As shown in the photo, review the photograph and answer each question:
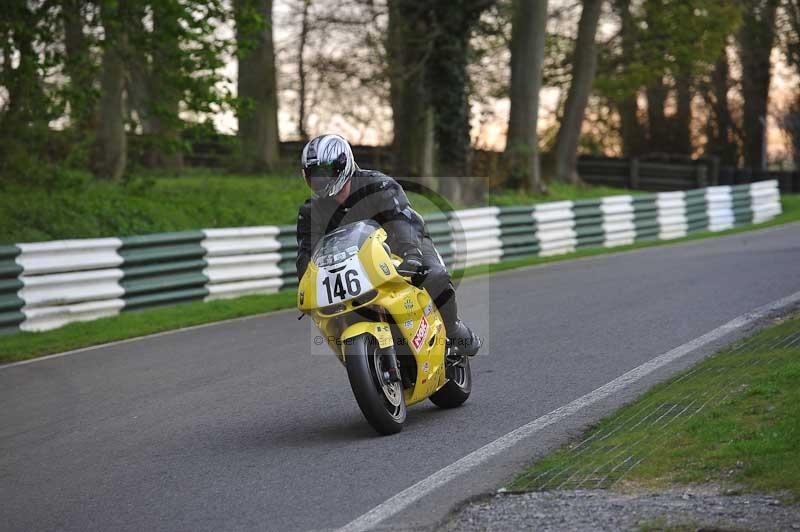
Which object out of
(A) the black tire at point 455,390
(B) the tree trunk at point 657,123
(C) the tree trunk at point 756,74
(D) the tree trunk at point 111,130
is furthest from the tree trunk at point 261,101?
(B) the tree trunk at point 657,123

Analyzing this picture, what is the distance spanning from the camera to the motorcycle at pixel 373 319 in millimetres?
6688

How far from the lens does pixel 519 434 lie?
680 cm

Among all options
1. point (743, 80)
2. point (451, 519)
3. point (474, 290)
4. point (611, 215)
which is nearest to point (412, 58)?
point (611, 215)

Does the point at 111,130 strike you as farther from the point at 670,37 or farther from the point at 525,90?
the point at 670,37

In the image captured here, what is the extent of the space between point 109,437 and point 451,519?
3113 mm

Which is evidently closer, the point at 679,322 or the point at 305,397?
the point at 305,397

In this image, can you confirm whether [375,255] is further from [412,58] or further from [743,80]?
[743,80]

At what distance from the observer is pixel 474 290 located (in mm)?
15438

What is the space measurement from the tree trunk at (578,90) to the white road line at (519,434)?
23.6m

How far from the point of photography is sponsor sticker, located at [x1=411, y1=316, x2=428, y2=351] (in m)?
7.07

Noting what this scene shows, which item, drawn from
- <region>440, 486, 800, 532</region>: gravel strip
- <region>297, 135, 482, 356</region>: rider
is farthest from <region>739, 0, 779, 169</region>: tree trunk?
<region>440, 486, 800, 532</region>: gravel strip

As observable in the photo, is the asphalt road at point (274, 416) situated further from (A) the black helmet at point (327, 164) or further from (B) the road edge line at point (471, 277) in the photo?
(A) the black helmet at point (327, 164)

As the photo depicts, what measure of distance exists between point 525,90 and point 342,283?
22.7 meters

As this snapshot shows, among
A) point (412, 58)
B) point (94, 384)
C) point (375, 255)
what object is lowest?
point (94, 384)
